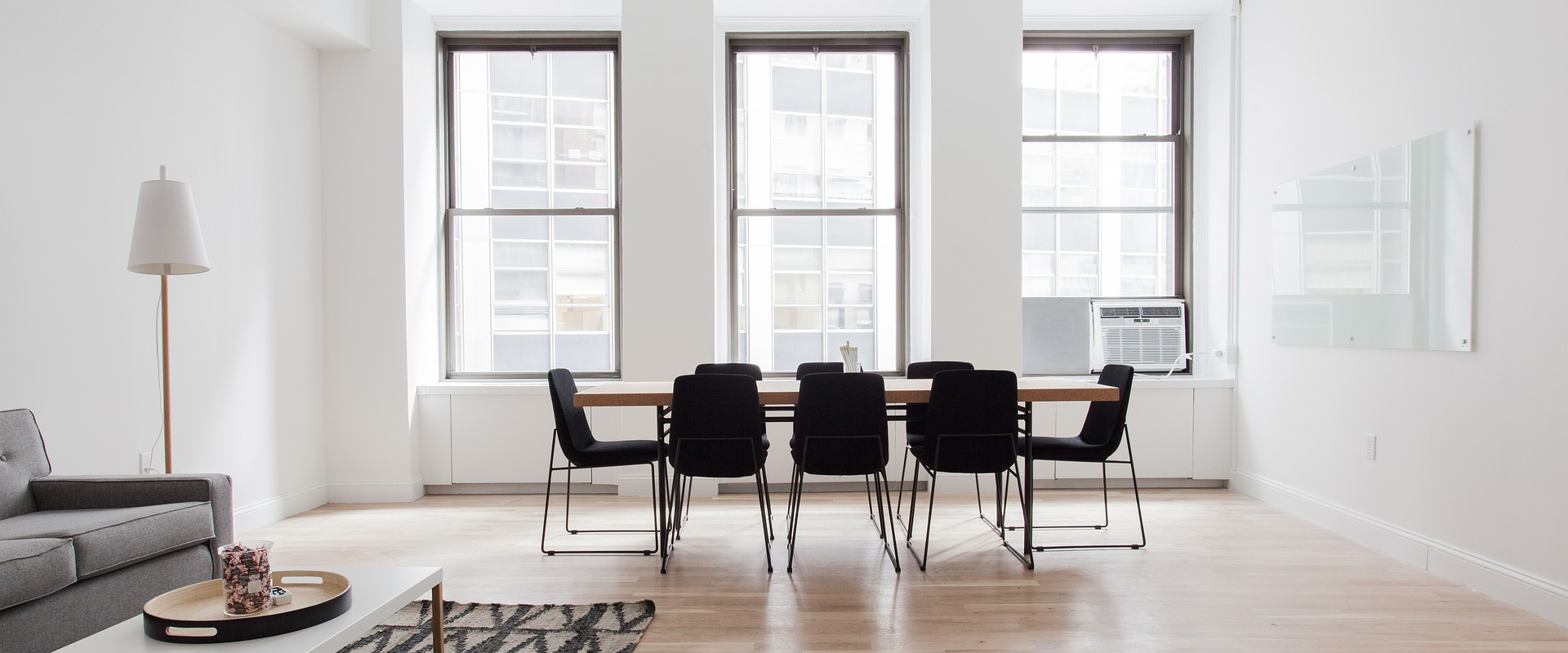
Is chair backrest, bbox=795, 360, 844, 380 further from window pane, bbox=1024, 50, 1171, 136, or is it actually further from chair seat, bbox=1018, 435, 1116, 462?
window pane, bbox=1024, 50, 1171, 136

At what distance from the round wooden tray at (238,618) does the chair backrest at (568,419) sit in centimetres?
152

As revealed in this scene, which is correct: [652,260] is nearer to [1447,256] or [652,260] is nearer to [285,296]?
[285,296]

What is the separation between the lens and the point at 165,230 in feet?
10.1

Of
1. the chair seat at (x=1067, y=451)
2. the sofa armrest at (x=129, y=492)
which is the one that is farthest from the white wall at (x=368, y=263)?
the chair seat at (x=1067, y=451)

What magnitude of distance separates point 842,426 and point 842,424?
0.01 m

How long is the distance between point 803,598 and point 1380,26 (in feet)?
12.7

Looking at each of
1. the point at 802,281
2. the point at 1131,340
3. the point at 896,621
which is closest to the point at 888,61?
the point at 802,281

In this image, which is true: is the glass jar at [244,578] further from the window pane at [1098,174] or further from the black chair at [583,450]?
the window pane at [1098,174]

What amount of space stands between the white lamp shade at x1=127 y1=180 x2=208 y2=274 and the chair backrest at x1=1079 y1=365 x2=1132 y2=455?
4082 millimetres

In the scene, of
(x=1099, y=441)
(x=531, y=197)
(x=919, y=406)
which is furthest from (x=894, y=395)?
(x=531, y=197)

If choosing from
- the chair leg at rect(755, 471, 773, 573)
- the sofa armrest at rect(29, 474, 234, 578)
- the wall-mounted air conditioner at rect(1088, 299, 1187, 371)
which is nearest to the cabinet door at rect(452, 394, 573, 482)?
the chair leg at rect(755, 471, 773, 573)

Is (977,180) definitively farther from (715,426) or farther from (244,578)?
(244,578)

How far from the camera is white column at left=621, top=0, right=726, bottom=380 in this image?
4.86 meters

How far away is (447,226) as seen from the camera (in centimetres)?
538
